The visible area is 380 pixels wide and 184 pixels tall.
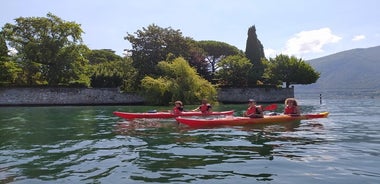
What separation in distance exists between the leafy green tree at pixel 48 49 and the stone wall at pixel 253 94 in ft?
61.3

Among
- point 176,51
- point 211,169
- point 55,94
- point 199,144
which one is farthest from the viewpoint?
point 176,51

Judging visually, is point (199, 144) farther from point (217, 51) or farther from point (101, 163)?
point (217, 51)

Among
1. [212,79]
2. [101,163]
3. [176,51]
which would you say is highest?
[176,51]

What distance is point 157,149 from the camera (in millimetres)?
10906

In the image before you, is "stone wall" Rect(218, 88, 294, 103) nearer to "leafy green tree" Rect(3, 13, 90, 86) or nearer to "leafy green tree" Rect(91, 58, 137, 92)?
"leafy green tree" Rect(91, 58, 137, 92)

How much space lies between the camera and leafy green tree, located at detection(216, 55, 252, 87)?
53906 millimetres

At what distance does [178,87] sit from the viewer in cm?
3884

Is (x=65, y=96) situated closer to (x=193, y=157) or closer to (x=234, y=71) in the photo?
(x=234, y=71)

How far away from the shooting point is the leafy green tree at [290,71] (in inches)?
2194

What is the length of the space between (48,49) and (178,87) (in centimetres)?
1944

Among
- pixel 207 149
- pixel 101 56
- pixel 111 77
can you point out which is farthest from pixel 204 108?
pixel 101 56

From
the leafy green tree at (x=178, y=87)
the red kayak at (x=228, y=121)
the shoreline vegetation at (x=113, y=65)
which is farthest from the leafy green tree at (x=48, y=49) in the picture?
the red kayak at (x=228, y=121)

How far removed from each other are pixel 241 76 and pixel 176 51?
1019 centimetres

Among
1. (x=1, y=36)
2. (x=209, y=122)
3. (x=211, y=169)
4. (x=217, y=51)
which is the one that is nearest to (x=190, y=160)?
(x=211, y=169)
